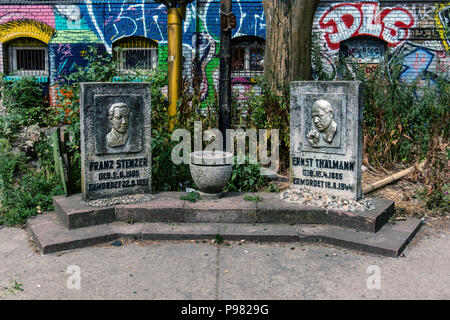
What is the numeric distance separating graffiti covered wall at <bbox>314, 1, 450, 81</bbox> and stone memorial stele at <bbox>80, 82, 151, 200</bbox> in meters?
8.59

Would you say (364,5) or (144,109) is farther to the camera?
(364,5)

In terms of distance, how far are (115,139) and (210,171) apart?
1157mm

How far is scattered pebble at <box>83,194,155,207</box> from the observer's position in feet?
17.9

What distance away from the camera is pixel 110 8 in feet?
43.1

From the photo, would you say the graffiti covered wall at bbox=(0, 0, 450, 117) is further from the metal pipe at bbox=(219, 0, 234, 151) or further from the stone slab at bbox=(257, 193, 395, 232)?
the stone slab at bbox=(257, 193, 395, 232)

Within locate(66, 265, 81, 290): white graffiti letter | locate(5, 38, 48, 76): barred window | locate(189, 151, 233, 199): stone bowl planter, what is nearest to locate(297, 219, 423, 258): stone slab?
locate(189, 151, 233, 199): stone bowl planter

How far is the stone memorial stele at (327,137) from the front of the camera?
5.47 m

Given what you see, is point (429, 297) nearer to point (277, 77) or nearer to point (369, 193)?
point (369, 193)

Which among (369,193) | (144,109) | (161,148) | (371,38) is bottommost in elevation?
(369,193)

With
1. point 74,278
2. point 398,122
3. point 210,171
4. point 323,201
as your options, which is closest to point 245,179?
→ point 210,171

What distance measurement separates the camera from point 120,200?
18.2ft

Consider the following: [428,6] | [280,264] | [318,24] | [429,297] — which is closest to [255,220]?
[280,264]

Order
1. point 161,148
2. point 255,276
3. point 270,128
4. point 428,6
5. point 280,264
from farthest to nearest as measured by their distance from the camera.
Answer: point 428,6, point 270,128, point 161,148, point 280,264, point 255,276

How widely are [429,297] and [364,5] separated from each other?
35.8ft
